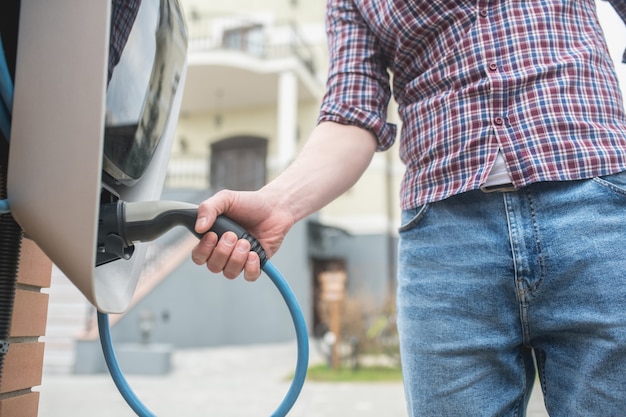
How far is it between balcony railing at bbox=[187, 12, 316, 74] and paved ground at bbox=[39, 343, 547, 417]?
6.98m

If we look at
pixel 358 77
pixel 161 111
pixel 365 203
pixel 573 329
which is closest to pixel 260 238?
pixel 161 111

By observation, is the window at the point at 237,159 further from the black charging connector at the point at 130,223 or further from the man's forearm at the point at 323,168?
the black charging connector at the point at 130,223

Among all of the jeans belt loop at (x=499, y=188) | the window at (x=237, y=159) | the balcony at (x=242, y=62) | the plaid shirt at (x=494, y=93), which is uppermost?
the balcony at (x=242, y=62)

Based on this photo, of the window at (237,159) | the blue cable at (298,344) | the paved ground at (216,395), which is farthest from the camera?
the window at (237,159)

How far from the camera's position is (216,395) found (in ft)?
18.2

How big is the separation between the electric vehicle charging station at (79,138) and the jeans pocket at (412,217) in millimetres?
339

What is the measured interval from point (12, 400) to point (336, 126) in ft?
2.31

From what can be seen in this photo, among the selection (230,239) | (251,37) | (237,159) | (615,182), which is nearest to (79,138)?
(230,239)

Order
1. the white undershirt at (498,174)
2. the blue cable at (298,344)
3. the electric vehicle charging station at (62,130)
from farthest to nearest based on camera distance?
the white undershirt at (498,174), the blue cable at (298,344), the electric vehicle charging station at (62,130)

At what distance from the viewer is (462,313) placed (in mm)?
951

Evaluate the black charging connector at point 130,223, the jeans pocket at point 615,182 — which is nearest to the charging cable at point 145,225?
the black charging connector at point 130,223

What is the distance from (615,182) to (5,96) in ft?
2.76

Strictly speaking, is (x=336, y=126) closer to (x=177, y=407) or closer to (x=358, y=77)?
(x=358, y=77)

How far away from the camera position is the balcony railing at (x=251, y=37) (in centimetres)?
1227
